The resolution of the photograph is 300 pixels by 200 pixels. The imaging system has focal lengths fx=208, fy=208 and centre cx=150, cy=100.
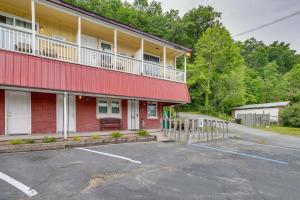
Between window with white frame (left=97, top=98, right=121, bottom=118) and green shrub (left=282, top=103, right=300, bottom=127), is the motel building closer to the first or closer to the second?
window with white frame (left=97, top=98, right=121, bottom=118)

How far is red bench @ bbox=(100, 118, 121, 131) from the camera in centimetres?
1274

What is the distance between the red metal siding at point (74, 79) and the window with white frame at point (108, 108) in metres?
1.82

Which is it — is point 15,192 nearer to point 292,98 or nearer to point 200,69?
point 200,69

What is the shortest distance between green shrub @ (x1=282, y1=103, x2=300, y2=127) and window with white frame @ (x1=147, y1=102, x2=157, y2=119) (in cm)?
2108

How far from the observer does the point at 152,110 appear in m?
16.0

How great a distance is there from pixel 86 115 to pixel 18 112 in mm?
3420

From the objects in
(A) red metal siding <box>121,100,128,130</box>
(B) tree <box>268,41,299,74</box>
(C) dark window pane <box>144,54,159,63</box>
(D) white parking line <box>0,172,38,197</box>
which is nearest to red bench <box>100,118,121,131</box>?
(A) red metal siding <box>121,100,128,130</box>

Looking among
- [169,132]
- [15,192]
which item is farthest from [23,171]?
[169,132]

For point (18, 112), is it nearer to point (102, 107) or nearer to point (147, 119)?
point (102, 107)

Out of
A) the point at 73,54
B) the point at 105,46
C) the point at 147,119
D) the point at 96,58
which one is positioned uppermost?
the point at 105,46

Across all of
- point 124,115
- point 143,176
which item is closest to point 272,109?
point 124,115

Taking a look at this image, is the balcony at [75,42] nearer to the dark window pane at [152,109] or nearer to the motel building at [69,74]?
the motel building at [69,74]

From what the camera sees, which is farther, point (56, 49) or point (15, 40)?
point (56, 49)

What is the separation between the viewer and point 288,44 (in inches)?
2544
